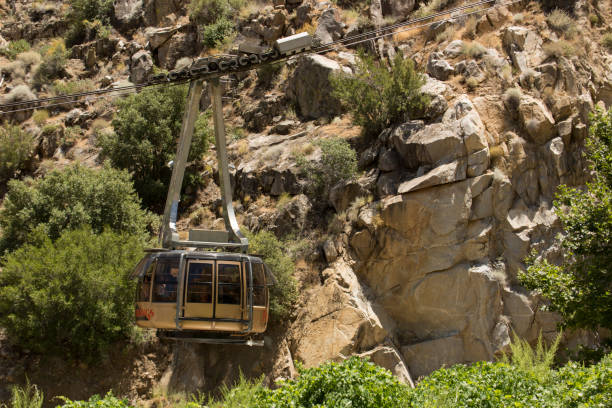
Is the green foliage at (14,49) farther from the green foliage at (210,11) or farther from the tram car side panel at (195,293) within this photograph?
the tram car side panel at (195,293)

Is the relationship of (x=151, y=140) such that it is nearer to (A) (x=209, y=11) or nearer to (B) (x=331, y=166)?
(B) (x=331, y=166)

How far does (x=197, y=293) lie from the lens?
11805 mm

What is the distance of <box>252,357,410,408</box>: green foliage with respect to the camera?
313 inches

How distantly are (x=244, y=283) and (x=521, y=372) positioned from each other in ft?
18.5

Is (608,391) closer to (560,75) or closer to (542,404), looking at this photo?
(542,404)

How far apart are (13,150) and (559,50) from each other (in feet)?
79.9

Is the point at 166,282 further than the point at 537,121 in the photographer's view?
No


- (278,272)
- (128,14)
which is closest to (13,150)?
(128,14)

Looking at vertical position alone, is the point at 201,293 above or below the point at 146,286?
below

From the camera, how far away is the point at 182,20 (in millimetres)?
35469

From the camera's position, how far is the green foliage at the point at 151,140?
24672 millimetres

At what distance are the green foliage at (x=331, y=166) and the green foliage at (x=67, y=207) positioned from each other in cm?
640

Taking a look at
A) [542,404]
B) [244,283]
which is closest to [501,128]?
[244,283]

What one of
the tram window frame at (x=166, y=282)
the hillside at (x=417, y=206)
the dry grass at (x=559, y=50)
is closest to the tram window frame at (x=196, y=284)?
the tram window frame at (x=166, y=282)
